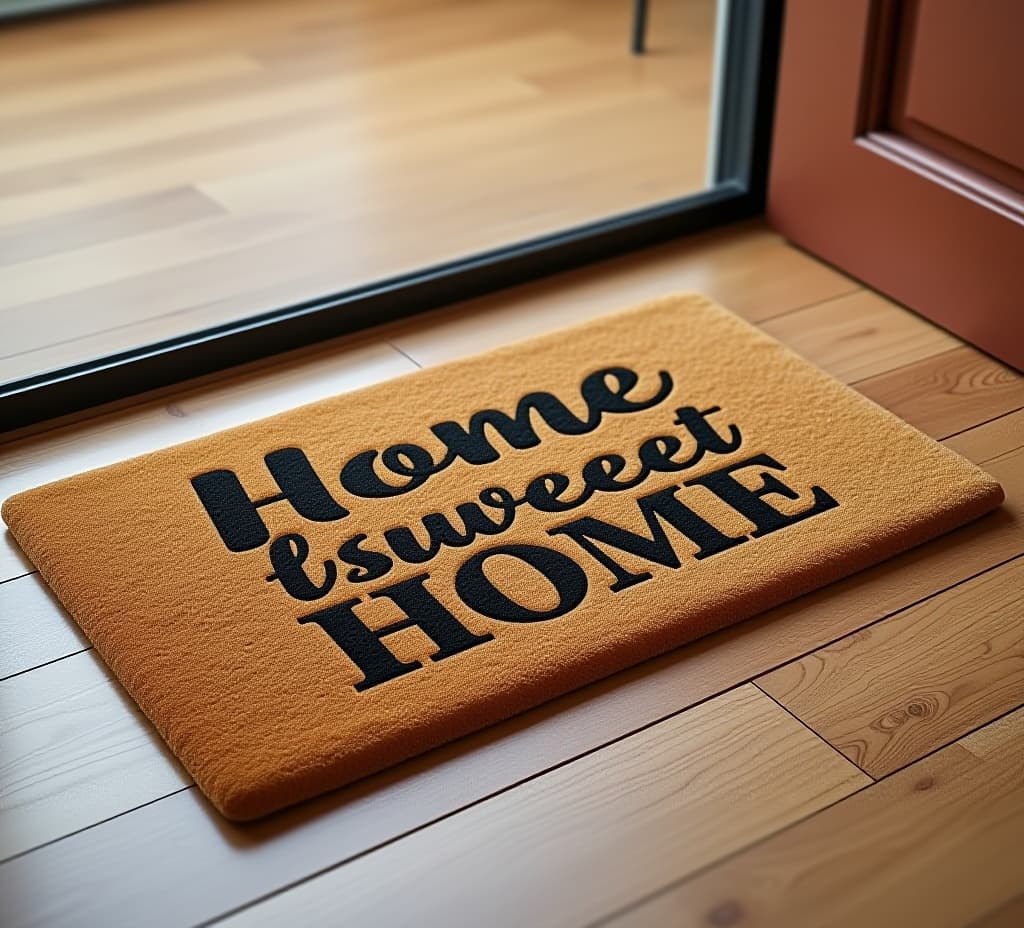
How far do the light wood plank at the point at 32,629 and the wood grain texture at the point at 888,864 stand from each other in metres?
0.58

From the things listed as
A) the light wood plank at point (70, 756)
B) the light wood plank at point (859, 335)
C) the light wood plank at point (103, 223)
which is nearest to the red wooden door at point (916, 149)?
the light wood plank at point (859, 335)

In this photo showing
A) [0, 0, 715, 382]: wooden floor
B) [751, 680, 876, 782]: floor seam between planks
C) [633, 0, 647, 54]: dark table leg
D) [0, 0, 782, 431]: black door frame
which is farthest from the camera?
[633, 0, 647, 54]: dark table leg

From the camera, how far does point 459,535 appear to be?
1438 mm

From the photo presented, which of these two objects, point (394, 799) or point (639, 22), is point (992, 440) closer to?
point (394, 799)

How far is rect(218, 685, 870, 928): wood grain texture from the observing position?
1086 millimetres

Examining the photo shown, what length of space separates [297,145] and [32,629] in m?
1.12

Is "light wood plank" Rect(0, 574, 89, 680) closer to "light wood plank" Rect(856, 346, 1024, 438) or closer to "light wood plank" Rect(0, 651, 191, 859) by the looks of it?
"light wood plank" Rect(0, 651, 191, 859)

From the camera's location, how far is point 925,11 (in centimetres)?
168

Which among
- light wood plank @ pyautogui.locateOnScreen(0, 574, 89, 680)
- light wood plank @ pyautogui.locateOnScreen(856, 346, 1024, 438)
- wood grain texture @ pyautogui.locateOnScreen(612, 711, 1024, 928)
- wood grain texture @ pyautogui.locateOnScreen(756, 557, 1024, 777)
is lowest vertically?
light wood plank @ pyautogui.locateOnScreen(0, 574, 89, 680)

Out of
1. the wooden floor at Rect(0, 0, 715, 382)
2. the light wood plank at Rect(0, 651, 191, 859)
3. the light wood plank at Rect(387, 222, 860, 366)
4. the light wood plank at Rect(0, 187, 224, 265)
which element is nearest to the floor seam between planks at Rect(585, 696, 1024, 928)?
the light wood plank at Rect(0, 651, 191, 859)

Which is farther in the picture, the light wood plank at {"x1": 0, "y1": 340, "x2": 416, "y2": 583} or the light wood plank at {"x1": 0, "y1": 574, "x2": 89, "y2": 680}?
the light wood plank at {"x1": 0, "y1": 340, "x2": 416, "y2": 583}

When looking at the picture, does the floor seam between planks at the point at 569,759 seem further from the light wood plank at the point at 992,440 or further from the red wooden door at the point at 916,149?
the red wooden door at the point at 916,149

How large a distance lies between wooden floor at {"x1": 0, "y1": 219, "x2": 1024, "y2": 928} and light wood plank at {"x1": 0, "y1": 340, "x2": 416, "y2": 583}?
0.52 feet

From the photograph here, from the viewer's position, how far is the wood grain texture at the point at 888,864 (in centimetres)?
107
